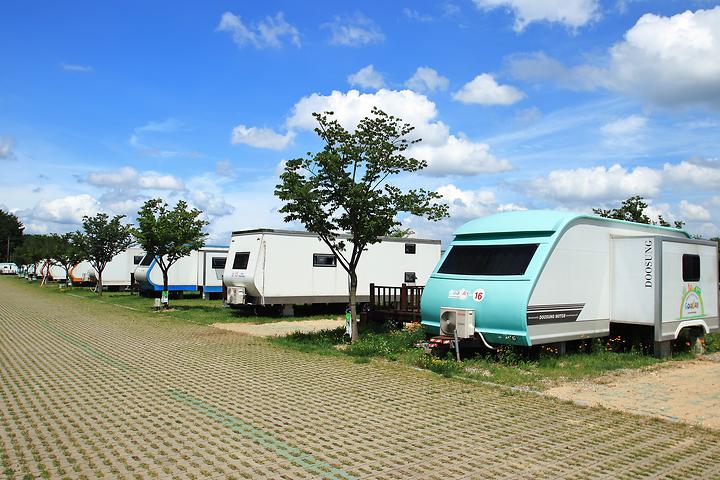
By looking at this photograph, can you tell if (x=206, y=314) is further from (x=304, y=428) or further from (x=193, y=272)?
(x=304, y=428)

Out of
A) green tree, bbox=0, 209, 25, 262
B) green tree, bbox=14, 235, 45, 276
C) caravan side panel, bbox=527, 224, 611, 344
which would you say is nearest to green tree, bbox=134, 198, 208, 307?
caravan side panel, bbox=527, 224, 611, 344

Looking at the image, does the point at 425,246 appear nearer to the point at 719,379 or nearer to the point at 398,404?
the point at 719,379

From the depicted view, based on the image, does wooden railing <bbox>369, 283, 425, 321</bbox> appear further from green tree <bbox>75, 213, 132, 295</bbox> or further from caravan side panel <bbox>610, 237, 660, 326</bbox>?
green tree <bbox>75, 213, 132, 295</bbox>

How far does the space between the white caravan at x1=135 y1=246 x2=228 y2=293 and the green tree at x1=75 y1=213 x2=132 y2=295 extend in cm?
382

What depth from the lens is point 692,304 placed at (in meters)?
12.9

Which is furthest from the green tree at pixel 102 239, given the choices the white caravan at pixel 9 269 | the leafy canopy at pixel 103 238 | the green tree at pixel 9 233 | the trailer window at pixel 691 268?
the green tree at pixel 9 233

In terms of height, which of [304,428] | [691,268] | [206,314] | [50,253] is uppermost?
[50,253]

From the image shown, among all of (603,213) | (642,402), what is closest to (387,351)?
(642,402)

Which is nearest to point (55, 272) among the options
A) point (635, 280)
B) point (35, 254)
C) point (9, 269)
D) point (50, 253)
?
point (50, 253)

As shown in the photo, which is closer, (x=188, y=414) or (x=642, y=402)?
(x=188, y=414)

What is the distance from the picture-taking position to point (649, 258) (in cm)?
1191

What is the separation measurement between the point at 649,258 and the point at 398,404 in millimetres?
6592

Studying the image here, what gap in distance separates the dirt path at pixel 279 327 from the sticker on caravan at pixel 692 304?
9.48m

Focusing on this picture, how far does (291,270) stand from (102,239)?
18042mm
